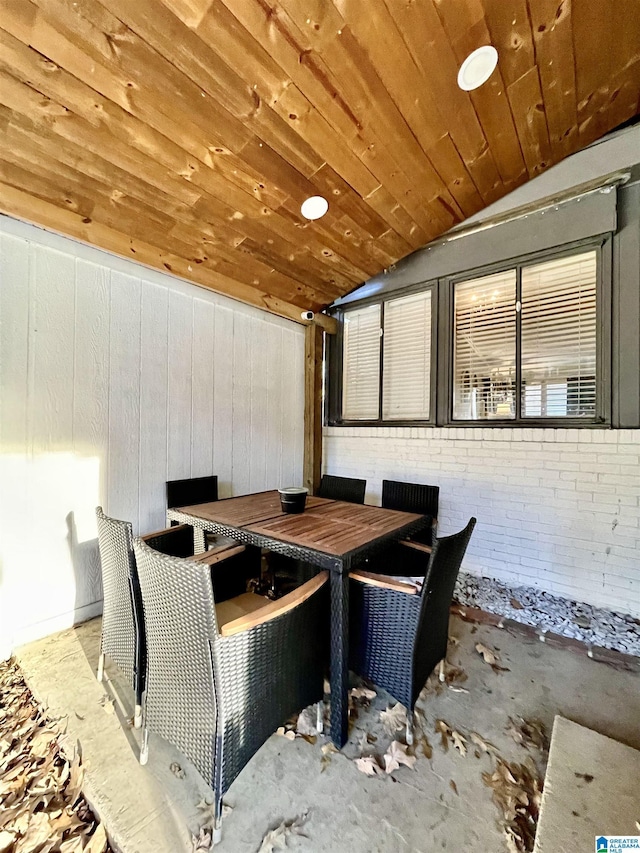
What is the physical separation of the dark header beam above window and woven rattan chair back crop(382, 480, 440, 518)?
2.18 m

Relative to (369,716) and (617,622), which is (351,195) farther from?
(617,622)

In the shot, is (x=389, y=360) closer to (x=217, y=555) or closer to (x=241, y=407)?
(x=241, y=407)

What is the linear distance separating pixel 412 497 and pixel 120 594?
2070 millimetres

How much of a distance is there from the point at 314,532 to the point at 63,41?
250cm

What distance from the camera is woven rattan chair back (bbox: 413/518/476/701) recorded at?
1.37 meters

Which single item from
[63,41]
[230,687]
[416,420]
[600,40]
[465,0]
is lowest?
[230,687]

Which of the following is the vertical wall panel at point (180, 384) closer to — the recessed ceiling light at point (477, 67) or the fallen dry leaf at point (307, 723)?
the fallen dry leaf at point (307, 723)

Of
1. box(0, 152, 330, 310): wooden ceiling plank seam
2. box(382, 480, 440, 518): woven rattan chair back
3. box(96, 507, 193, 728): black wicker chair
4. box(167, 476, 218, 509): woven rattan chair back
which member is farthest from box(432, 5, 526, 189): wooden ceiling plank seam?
box(167, 476, 218, 509): woven rattan chair back

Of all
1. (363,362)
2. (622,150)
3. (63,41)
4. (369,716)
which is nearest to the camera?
(63,41)

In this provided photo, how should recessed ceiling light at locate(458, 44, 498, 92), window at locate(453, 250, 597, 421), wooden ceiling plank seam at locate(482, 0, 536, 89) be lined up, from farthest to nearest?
window at locate(453, 250, 597, 421)
recessed ceiling light at locate(458, 44, 498, 92)
wooden ceiling plank seam at locate(482, 0, 536, 89)

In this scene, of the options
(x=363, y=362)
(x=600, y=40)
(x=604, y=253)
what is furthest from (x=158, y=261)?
(x=604, y=253)

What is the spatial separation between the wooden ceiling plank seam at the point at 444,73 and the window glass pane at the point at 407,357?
117cm

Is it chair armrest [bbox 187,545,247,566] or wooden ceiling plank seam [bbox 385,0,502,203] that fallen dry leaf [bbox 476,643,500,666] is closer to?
chair armrest [bbox 187,545,247,566]

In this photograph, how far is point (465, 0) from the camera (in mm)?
1673
